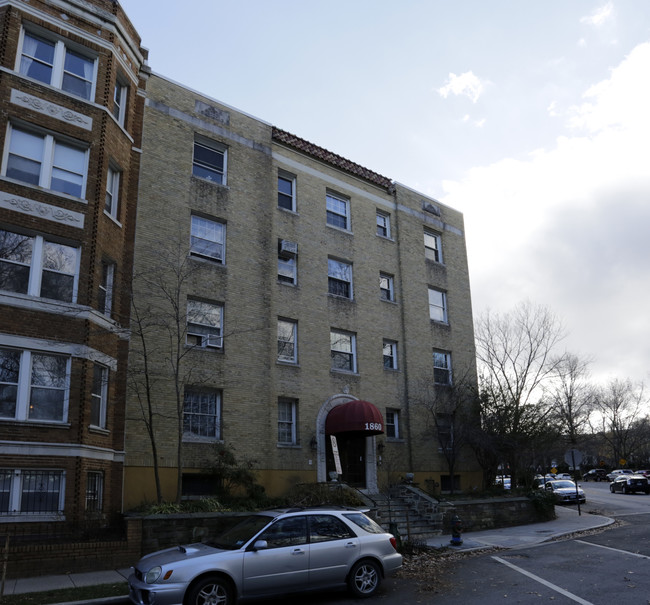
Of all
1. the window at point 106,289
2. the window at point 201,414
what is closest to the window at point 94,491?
the window at point 201,414

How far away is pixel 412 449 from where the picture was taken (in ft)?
80.2

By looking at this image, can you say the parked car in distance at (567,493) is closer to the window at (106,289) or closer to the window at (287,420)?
the window at (287,420)

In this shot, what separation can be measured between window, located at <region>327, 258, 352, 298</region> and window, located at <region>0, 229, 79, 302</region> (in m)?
10.7

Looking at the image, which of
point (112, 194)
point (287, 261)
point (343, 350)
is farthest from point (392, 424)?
point (112, 194)

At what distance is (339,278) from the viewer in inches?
961

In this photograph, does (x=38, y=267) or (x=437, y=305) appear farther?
(x=437, y=305)

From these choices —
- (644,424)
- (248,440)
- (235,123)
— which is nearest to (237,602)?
(248,440)

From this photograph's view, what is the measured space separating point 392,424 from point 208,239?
10.7m

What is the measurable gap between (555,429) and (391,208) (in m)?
12.6

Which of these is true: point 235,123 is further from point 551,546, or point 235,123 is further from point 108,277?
point 551,546

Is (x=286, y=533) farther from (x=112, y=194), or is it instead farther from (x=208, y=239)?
(x=208, y=239)

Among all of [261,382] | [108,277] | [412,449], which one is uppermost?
[108,277]

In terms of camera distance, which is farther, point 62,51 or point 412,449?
point 412,449

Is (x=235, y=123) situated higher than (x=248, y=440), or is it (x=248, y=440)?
(x=235, y=123)
